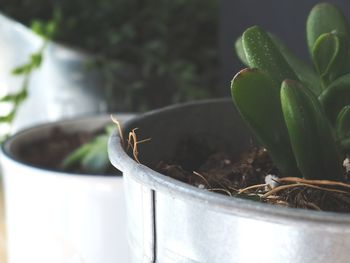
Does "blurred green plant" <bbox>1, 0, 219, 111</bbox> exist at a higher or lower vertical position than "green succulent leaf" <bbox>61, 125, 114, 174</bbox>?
higher

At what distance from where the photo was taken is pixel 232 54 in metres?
0.80

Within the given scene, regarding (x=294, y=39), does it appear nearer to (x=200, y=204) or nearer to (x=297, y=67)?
(x=297, y=67)

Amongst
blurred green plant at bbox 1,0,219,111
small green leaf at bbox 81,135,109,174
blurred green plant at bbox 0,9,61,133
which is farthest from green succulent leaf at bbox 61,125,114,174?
blurred green plant at bbox 1,0,219,111

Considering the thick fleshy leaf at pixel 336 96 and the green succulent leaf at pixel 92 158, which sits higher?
the thick fleshy leaf at pixel 336 96

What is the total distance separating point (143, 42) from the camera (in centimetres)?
91

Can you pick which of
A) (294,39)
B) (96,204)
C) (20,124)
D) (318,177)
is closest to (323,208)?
(318,177)

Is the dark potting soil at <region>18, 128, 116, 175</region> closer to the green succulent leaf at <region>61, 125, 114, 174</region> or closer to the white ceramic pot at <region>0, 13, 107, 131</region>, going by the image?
the green succulent leaf at <region>61, 125, 114, 174</region>

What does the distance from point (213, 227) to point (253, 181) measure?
10cm

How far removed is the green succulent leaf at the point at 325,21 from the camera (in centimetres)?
33

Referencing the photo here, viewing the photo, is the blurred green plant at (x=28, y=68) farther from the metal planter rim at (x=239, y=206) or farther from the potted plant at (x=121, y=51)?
the metal planter rim at (x=239, y=206)

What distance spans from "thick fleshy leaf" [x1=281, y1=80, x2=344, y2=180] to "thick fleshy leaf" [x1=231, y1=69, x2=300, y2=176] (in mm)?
19

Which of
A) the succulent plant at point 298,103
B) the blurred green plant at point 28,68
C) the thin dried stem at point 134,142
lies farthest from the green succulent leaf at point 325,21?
the blurred green plant at point 28,68

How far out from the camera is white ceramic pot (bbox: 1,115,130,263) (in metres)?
0.46

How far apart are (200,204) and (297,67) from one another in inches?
6.1
